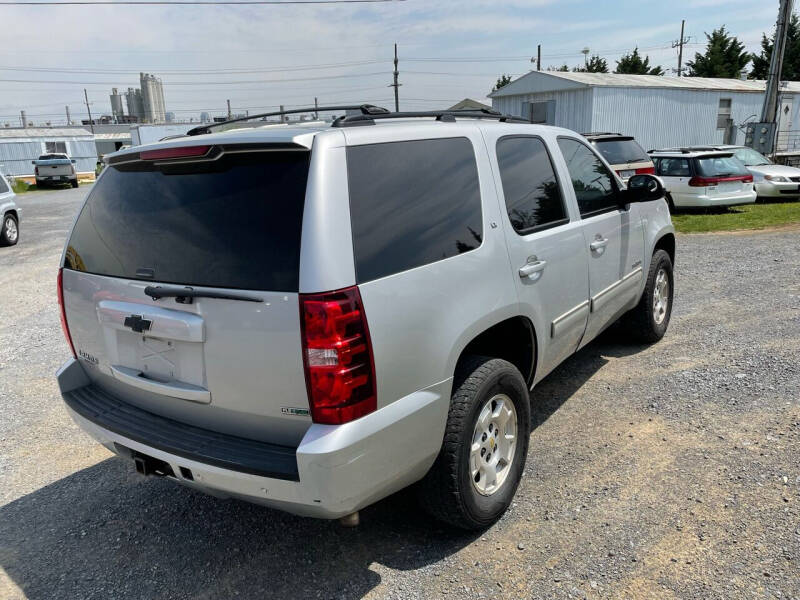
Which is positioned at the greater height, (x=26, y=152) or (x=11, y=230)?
(x=26, y=152)

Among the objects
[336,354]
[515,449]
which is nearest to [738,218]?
[515,449]

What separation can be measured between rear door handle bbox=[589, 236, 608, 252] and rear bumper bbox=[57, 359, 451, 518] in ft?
6.04

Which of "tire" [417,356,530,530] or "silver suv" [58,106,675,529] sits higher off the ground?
"silver suv" [58,106,675,529]

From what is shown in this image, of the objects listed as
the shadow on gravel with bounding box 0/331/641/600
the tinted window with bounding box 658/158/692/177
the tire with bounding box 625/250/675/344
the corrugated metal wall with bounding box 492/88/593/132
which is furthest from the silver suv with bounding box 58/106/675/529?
the corrugated metal wall with bounding box 492/88/593/132

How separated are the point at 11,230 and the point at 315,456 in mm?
13769

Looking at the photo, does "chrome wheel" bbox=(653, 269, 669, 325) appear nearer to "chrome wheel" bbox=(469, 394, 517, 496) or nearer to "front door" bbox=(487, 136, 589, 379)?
"front door" bbox=(487, 136, 589, 379)

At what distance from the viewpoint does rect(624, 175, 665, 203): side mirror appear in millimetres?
4418

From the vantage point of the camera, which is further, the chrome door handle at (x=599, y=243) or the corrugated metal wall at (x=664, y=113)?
the corrugated metal wall at (x=664, y=113)

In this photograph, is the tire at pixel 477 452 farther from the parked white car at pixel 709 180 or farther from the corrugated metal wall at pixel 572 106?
the corrugated metal wall at pixel 572 106

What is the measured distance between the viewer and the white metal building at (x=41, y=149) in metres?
40.6

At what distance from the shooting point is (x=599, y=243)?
4031 millimetres

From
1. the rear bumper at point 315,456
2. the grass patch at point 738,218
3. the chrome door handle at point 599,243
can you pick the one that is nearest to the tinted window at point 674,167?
the grass patch at point 738,218

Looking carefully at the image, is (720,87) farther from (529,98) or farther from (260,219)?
(260,219)

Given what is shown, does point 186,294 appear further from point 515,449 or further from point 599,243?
point 599,243
